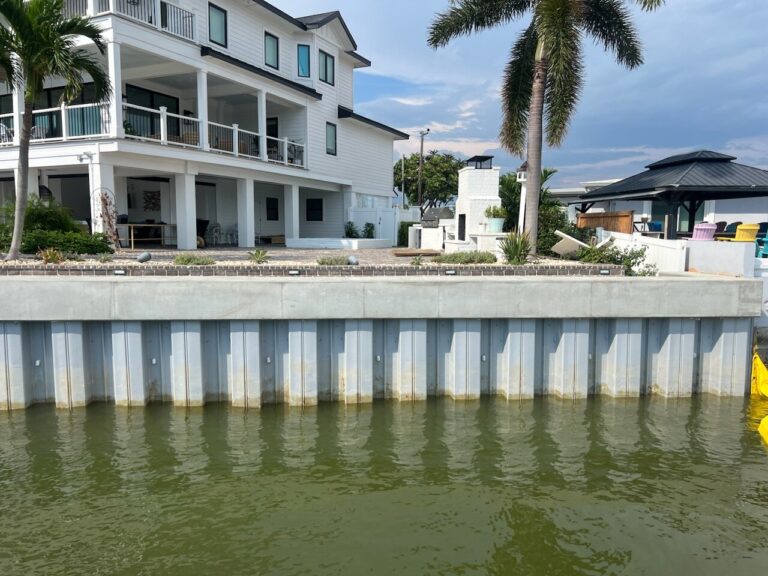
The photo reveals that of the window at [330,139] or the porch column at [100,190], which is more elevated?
the window at [330,139]

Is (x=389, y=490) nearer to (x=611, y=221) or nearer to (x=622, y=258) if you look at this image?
(x=622, y=258)

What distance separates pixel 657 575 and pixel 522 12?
1731cm

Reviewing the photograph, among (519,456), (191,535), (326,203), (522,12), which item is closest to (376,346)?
(519,456)

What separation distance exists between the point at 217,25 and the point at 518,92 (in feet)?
39.8

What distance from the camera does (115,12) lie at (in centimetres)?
1705

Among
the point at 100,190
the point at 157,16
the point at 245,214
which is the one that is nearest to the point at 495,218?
the point at 245,214

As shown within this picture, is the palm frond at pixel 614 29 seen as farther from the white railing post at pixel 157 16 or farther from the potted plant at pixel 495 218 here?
the white railing post at pixel 157 16

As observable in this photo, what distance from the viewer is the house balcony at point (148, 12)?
1777 cm

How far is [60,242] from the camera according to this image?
1469 cm

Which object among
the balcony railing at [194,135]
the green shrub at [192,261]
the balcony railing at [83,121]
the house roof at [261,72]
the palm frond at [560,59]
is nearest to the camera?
the green shrub at [192,261]

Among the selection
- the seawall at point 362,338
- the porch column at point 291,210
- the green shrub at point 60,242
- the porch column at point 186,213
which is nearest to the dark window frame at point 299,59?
the porch column at point 291,210

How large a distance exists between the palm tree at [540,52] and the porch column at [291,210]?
10.6 meters

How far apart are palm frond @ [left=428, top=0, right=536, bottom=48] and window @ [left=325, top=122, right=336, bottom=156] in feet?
36.2

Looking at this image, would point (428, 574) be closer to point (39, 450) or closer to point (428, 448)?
point (428, 448)
